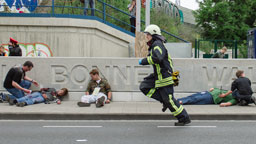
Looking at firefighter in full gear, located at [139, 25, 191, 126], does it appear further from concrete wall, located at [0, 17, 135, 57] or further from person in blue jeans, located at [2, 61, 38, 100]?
concrete wall, located at [0, 17, 135, 57]

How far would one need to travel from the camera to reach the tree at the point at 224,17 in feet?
103

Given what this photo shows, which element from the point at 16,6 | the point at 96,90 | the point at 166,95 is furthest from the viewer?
the point at 16,6

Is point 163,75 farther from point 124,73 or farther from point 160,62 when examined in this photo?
point 124,73

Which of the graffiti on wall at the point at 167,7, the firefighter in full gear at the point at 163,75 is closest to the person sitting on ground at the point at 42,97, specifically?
the firefighter in full gear at the point at 163,75

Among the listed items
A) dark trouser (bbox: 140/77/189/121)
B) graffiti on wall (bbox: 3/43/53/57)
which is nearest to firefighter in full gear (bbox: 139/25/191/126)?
dark trouser (bbox: 140/77/189/121)

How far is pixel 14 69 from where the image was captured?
9578 mm

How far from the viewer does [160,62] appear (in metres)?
6.86

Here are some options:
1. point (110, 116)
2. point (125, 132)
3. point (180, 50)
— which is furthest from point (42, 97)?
point (180, 50)

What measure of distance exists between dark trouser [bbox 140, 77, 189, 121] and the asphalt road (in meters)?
0.31

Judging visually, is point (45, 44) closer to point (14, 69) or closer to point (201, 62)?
point (14, 69)

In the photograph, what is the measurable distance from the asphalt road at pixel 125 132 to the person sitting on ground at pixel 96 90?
180 cm

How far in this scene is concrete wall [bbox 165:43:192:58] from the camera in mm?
15883

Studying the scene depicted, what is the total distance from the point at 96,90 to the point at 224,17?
24102 mm

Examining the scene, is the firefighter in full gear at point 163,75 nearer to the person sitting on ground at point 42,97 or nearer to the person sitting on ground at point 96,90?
the person sitting on ground at point 96,90
